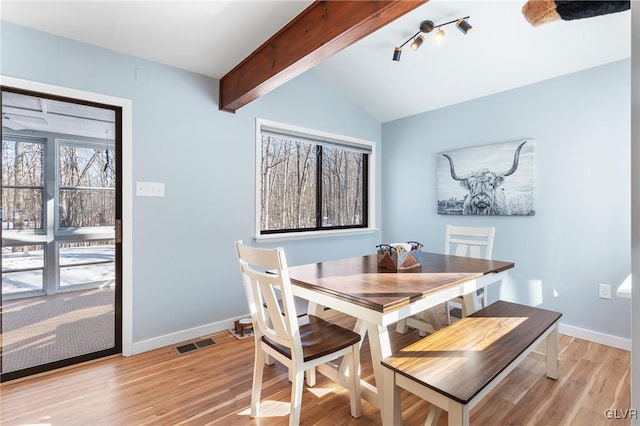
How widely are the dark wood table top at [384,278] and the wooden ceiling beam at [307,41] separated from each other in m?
1.33

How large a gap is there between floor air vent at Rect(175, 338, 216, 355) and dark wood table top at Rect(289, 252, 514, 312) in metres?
1.18

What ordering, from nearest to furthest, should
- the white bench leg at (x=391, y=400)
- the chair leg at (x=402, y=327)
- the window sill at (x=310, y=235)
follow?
the white bench leg at (x=391, y=400), the chair leg at (x=402, y=327), the window sill at (x=310, y=235)

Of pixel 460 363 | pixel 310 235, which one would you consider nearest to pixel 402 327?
pixel 310 235

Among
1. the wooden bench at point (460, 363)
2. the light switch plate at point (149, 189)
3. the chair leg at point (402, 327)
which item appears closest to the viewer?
the wooden bench at point (460, 363)

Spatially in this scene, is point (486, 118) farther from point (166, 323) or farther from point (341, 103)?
point (166, 323)

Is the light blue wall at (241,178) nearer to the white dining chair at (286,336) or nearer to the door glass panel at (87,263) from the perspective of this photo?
the door glass panel at (87,263)

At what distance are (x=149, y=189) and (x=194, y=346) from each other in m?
1.32

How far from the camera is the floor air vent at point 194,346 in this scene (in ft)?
7.81

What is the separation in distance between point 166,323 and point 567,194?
3622 mm

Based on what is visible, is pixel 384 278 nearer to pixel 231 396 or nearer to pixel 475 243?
pixel 231 396

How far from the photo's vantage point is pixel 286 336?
139cm

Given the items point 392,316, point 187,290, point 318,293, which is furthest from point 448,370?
point 187,290

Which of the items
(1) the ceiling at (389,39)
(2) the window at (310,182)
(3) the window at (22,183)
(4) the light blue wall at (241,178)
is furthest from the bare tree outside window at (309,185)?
(3) the window at (22,183)

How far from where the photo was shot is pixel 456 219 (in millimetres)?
3389
